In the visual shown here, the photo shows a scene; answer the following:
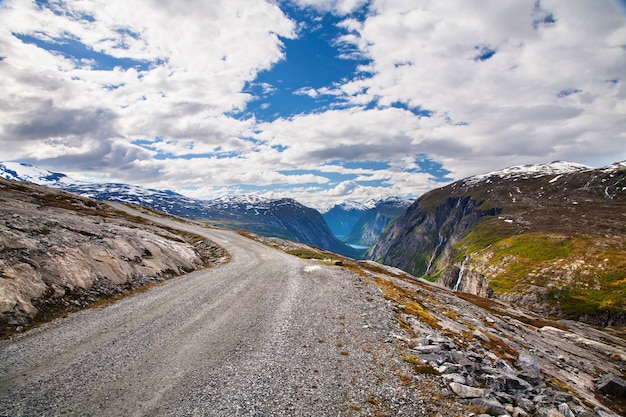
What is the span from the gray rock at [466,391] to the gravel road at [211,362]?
0.83 metres

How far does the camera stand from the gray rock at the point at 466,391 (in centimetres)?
1224

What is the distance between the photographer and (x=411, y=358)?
601 inches

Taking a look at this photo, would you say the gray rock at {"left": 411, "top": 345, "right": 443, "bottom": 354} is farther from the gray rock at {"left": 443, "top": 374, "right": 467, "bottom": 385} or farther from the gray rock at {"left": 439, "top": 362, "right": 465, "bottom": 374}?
the gray rock at {"left": 443, "top": 374, "right": 467, "bottom": 385}

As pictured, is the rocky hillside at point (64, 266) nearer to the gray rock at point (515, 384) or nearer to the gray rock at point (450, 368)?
the gray rock at point (450, 368)

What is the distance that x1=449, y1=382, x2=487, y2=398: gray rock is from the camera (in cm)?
1224

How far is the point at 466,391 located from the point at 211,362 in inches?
427

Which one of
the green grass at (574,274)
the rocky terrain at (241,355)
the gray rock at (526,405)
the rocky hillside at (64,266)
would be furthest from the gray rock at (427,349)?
the green grass at (574,274)

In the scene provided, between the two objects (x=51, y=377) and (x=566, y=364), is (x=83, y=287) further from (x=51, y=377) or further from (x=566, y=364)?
(x=566, y=364)

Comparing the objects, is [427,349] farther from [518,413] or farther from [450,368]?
[518,413]

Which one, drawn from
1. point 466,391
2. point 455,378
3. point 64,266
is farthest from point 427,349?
point 64,266

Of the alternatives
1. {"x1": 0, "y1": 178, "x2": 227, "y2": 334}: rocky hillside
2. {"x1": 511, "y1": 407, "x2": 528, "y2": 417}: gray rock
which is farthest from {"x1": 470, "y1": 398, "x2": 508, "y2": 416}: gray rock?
{"x1": 0, "y1": 178, "x2": 227, "y2": 334}: rocky hillside

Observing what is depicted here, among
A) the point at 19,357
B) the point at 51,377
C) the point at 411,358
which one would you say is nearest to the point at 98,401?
the point at 51,377

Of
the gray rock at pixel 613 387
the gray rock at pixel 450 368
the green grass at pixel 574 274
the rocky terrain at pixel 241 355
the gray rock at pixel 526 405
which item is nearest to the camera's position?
the rocky terrain at pixel 241 355

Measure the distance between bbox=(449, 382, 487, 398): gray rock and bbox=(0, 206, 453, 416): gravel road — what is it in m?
0.83
